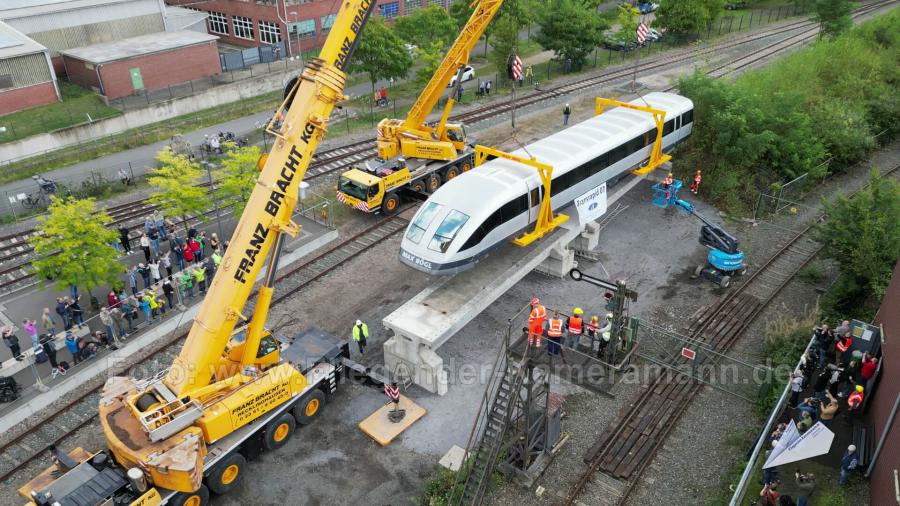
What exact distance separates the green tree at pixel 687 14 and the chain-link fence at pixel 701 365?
43.7 meters

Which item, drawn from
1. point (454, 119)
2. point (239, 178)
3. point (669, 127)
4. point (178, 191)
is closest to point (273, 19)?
point (454, 119)

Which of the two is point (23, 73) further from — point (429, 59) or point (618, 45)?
point (618, 45)

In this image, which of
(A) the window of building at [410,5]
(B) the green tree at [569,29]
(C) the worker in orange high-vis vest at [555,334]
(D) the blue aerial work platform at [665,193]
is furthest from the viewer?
(A) the window of building at [410,5]

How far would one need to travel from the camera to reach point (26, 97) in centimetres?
4325

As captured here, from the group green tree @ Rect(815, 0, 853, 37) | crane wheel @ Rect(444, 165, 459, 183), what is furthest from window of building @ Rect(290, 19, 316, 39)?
green tree @ Rect(815, 0, 853, 37)

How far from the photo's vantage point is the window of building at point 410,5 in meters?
62.4

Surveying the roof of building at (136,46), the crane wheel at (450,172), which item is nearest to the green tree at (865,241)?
the crane wheel at (450,172)

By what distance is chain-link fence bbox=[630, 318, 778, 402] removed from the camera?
19922 millimetres

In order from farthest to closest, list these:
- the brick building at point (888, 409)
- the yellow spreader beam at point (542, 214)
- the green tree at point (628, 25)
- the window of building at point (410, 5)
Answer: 1. the window of building at point (410, 5)
2. the green tree at point (628, 25)
3. the yellow spreader beam at point (542, 214)
4. the brick building at point (888, 409)

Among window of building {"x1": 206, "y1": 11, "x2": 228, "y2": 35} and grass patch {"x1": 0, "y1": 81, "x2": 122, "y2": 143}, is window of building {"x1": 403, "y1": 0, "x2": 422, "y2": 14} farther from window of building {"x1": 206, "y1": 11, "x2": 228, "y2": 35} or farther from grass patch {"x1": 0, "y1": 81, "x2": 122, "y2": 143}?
grass patch {"x1": 0, "y1": 81, "x2": 122, "y2": 143}

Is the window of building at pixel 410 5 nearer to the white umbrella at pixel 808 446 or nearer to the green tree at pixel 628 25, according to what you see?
the green tree at pixel 628 25

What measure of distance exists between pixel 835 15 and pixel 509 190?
37340 millimetres

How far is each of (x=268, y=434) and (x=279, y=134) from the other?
7874mm

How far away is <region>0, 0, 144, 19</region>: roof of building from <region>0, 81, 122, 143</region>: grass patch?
18.4 ft
